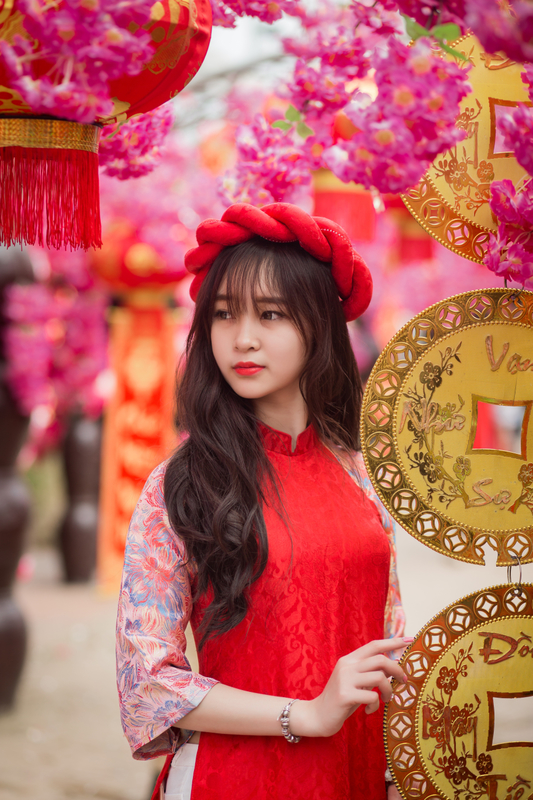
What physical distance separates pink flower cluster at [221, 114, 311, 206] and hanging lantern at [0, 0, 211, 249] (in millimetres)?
299

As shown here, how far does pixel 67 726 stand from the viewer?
3580 mm

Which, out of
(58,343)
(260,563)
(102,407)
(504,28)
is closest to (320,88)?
(504,28)

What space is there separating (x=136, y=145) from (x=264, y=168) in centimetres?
24

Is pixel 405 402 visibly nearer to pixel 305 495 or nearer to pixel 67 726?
pixel 305 495

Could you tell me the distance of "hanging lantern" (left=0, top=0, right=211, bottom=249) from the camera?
3.56 feet

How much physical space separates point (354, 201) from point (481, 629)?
6.66 feet

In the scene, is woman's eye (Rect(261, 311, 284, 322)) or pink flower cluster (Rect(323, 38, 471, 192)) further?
woman's eye (Rect(261, 311, 284, 322))

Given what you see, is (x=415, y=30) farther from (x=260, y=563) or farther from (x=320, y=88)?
(x=260, y=563)

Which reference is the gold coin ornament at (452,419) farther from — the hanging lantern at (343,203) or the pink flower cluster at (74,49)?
the hanging lantern at (343,203)

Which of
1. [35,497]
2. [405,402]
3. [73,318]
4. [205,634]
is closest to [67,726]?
[73,318]

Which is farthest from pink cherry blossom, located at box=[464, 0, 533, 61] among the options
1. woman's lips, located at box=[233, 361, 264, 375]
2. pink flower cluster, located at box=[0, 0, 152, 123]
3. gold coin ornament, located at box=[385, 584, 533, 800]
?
gold coin ornament, located at box=[385, 584, 533, 800]

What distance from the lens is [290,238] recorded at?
1.24 metres

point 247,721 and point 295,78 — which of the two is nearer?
point 247,721

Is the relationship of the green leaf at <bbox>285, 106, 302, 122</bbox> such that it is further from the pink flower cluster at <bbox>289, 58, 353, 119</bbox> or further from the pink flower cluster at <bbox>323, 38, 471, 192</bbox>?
the pink flower cluster at <bbox>323, 38, 471, 192</bbox>
